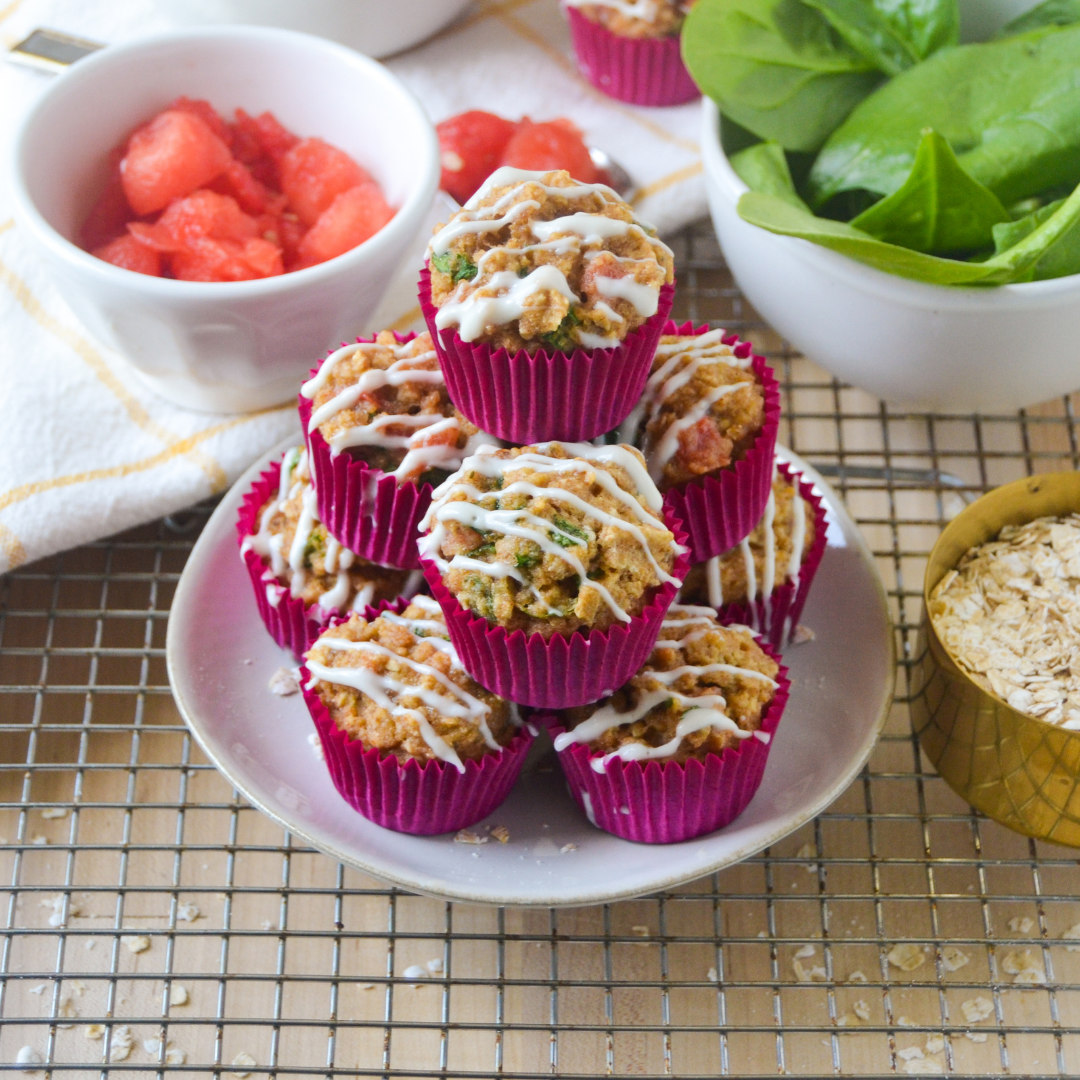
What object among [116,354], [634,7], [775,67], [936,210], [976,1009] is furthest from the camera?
[634,7]

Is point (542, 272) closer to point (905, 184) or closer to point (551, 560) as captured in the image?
point (551, 560)

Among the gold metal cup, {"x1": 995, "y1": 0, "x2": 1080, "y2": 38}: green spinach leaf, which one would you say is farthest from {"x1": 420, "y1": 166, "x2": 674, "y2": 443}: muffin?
{"x1": 995, "y1": 0, "x2": 1080, "y2": 38}: green spinach leaf

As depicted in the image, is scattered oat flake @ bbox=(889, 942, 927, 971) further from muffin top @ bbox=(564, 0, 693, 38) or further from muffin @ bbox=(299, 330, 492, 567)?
muffin top @ bbox=(564, 0, 693, 38)

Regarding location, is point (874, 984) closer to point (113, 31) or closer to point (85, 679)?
point (85, 679)

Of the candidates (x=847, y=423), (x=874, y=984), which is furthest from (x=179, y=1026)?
(x=847, y=423)

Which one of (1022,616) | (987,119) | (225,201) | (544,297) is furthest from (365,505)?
(987,119)
